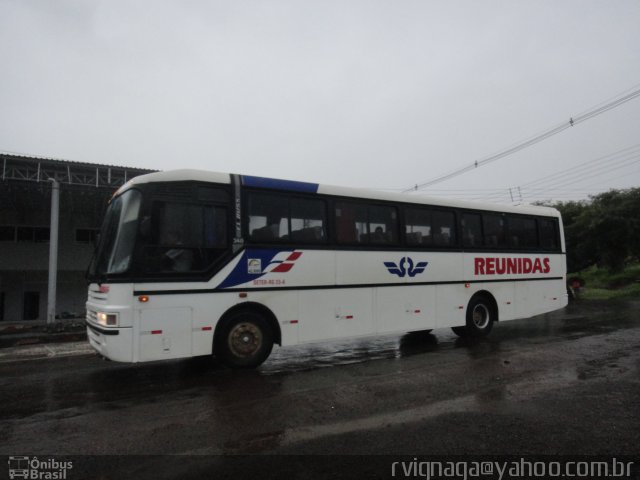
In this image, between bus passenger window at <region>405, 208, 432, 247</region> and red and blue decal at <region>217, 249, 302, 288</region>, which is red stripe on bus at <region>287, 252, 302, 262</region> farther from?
bus passenger window at <region>405, 208, 432, 247</region>

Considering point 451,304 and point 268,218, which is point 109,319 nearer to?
point 268,218

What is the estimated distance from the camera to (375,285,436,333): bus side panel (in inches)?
348

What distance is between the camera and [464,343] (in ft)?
32.6

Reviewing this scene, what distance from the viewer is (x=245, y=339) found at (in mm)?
7164

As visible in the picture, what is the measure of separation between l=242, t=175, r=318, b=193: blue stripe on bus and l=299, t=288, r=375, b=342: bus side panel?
6.27 feet

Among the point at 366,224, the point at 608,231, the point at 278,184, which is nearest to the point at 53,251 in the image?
the point at 278,184

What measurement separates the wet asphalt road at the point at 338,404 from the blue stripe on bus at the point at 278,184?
318cm

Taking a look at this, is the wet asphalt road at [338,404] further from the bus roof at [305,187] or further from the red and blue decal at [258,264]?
the bus roof at [305,187]

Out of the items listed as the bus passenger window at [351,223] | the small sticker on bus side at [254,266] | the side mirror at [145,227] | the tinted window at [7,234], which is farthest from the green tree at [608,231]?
the tinted window at [7,234]

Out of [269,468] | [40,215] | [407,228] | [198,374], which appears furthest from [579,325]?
[40,215]

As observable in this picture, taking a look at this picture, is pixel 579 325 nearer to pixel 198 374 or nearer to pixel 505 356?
pixel 505 356

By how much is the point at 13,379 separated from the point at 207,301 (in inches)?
135

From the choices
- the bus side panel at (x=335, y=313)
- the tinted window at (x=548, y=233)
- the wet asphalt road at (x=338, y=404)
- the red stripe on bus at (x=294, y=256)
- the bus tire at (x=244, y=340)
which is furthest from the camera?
the tinted window at (x=548, y=233)

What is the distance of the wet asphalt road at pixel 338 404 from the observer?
413 centimetres
